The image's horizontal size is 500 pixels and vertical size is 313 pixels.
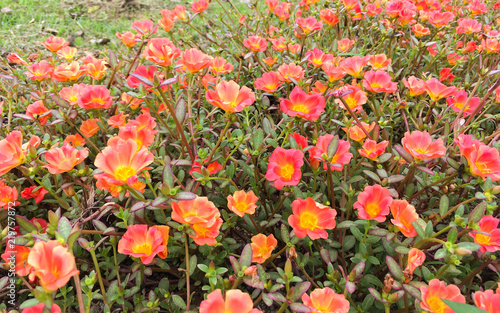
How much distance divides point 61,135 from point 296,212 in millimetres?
Result: 1353

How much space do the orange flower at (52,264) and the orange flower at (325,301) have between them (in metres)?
0.59

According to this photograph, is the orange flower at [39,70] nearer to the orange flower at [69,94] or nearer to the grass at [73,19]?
the orange flower at [69,94]

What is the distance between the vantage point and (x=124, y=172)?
0.92 meters

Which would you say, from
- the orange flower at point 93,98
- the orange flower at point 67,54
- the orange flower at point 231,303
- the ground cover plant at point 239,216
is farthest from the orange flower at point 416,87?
the orange flower at point 67,54

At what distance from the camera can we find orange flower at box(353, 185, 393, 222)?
104 centimetres

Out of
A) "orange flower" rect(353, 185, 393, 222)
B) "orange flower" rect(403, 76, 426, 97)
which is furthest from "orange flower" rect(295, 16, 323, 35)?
"orange flower" rect(353, 185, 393, 222)

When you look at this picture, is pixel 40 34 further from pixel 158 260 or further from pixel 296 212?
pixel 296 212

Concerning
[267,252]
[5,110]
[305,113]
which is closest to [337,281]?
[267,252]

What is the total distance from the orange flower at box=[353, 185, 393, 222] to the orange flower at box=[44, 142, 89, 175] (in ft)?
3.08

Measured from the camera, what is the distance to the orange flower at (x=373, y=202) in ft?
3.41

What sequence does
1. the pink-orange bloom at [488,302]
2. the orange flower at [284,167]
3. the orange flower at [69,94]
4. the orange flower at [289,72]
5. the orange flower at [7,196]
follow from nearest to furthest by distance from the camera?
the pink-orange bloom at [488,302], the orange flower at [284,167], the orange flower at [7,196], the orange flower at [69,94], the orange flower at [289,72]

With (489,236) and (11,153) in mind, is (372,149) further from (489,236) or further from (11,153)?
(11,153)

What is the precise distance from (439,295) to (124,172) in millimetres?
942

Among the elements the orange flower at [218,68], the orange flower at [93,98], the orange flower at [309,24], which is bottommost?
the orange flower at [218,68]
